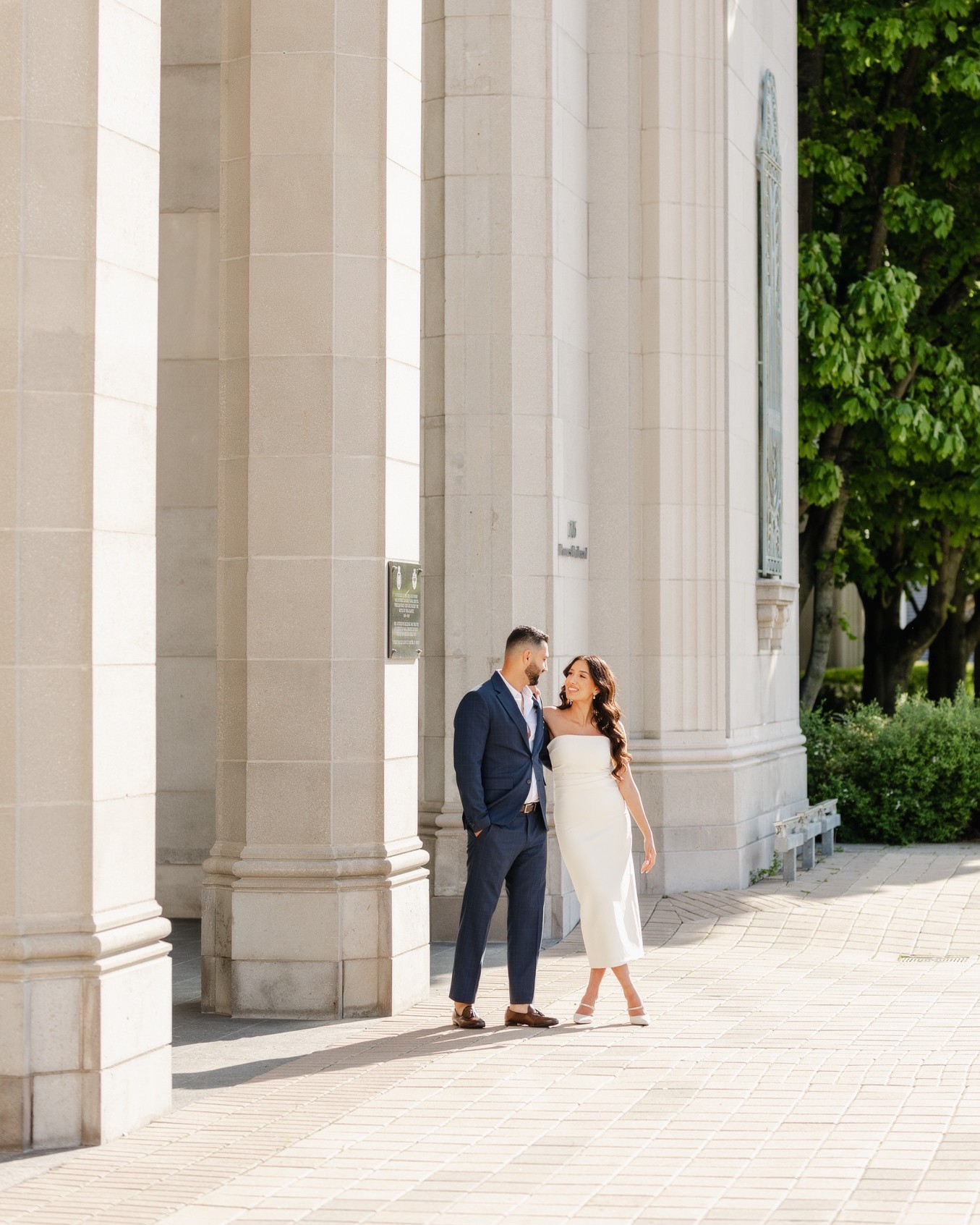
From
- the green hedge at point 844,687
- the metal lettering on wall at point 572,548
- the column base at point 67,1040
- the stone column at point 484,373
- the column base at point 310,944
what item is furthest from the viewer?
the green hedge at point 844,687

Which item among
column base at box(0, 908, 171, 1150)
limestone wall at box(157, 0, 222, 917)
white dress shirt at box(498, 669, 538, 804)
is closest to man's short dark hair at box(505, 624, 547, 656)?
white dress shirt at box(498, 669, 538, 804)

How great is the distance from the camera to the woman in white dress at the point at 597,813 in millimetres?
9438

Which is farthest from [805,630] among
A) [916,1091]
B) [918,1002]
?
[916,1091]

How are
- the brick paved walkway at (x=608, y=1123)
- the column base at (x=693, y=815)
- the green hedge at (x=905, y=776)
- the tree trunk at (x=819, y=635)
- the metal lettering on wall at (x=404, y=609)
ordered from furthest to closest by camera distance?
the tree trunk at (x=819, y=635), the green hedge at (x=905, y=776), the column base at (x=693, y=815), the metal lettering on wall at (x=404, y=609), the brick paved walkway at (x=608, y=1123)

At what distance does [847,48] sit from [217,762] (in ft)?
43.7

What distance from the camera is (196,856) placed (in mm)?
13859

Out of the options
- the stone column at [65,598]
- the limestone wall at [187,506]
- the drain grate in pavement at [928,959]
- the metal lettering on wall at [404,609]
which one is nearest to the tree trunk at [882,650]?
the drain grate in pavement at [928,959]

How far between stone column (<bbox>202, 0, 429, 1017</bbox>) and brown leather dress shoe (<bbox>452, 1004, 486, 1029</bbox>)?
0.49 meters

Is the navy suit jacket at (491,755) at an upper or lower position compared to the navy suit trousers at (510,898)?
upper

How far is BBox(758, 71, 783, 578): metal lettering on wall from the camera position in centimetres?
1677

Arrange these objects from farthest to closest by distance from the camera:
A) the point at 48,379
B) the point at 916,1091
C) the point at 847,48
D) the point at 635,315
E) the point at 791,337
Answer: the point at 847,48
the point at 791,337
the point at 635,315
the point at 916,1091
the point at 48,379

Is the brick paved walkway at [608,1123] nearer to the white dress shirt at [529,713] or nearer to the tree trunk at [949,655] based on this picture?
the white dress shirt at [529,713]

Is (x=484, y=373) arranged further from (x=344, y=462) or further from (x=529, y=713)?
(x=529, y=713)

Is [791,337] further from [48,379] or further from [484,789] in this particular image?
[48,379]
